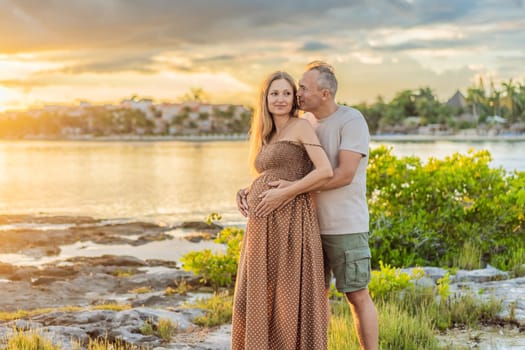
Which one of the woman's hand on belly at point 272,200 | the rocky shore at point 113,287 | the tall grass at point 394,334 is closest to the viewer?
the woman's hand on belly at point 272,200

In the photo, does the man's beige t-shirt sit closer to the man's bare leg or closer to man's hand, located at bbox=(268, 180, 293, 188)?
man's hand, located at bbox=(268, 180, 293, 188)

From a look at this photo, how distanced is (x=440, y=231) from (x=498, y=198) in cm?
86

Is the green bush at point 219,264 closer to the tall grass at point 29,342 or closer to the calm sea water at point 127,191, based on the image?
the tall grass at point 29,342

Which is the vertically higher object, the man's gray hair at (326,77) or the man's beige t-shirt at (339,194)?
the man's gray hair at (326,77)

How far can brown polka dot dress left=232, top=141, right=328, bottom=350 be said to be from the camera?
3883 mm

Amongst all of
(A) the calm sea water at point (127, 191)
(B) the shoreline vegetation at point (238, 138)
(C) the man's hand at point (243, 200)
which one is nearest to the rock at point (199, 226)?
(A) the calm sea water at point (127, 191)

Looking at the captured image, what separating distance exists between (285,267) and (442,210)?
547 centimetres

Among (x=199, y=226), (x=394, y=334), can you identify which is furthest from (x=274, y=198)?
(x=199, y=226)

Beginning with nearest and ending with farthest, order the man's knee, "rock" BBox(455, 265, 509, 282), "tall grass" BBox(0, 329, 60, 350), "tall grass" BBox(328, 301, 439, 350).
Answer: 1. the man's knee
2. "tall grass" BBox(0, 329, 60, 350)
3. "tall grass" BBox(328, 301, 439, 350)
4. "rock" BBox(455, 265, 509, 282)

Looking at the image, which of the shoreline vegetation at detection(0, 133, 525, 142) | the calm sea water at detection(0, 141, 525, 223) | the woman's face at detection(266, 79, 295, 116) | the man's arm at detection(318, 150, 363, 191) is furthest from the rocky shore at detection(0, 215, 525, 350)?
the shoreline vegetation at detection(0, 133, 525, 142)

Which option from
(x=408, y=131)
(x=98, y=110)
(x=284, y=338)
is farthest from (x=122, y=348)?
(x=98, y=110)

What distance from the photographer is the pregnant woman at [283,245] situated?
387 centimetres

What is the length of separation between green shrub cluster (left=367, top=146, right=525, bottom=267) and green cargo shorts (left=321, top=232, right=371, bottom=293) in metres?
4.66

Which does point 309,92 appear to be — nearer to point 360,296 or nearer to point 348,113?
point 348,113
